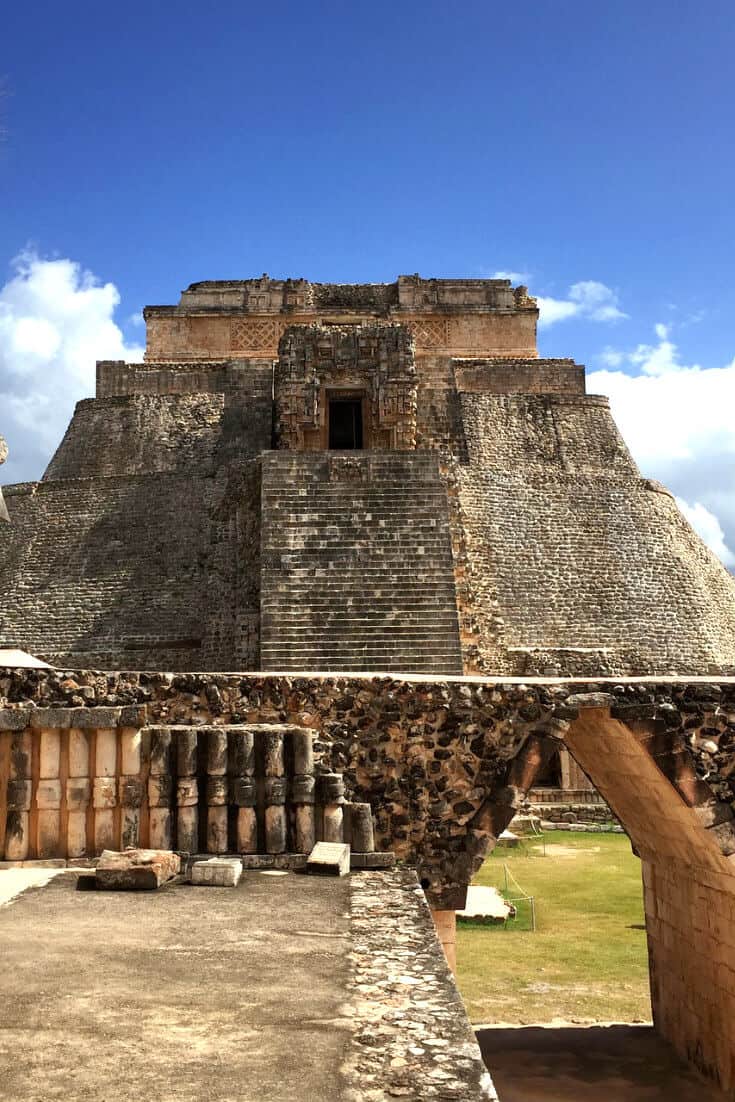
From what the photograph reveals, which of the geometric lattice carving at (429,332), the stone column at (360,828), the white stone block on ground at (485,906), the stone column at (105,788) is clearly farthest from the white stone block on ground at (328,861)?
the geometric lattice carving at (429,332)

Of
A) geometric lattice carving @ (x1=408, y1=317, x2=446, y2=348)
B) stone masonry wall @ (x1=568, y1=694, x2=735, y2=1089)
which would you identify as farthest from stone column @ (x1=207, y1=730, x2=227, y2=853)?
geometric lattice carving @ (x1=408, y1=317, x2=446, y2=348)

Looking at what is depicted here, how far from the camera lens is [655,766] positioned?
264 inches

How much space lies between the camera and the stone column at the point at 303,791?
5.37m

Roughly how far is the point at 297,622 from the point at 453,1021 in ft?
35.5

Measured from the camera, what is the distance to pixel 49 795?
5348mm

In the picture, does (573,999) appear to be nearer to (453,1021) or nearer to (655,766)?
(655,766)

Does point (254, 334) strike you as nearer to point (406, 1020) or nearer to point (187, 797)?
point (187, 797)

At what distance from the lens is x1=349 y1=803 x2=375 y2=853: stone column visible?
5.52m

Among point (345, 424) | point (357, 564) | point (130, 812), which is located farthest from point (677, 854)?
point (345, 424)

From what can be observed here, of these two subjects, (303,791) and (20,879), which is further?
(303,791)

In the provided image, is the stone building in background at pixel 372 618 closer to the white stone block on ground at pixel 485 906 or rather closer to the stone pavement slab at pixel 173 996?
the stone pavement slab at pixel 173 996

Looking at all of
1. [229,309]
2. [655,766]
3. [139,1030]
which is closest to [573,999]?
[655,766]

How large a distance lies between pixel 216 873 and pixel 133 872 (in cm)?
39

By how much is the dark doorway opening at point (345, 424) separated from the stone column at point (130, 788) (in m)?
14.1
